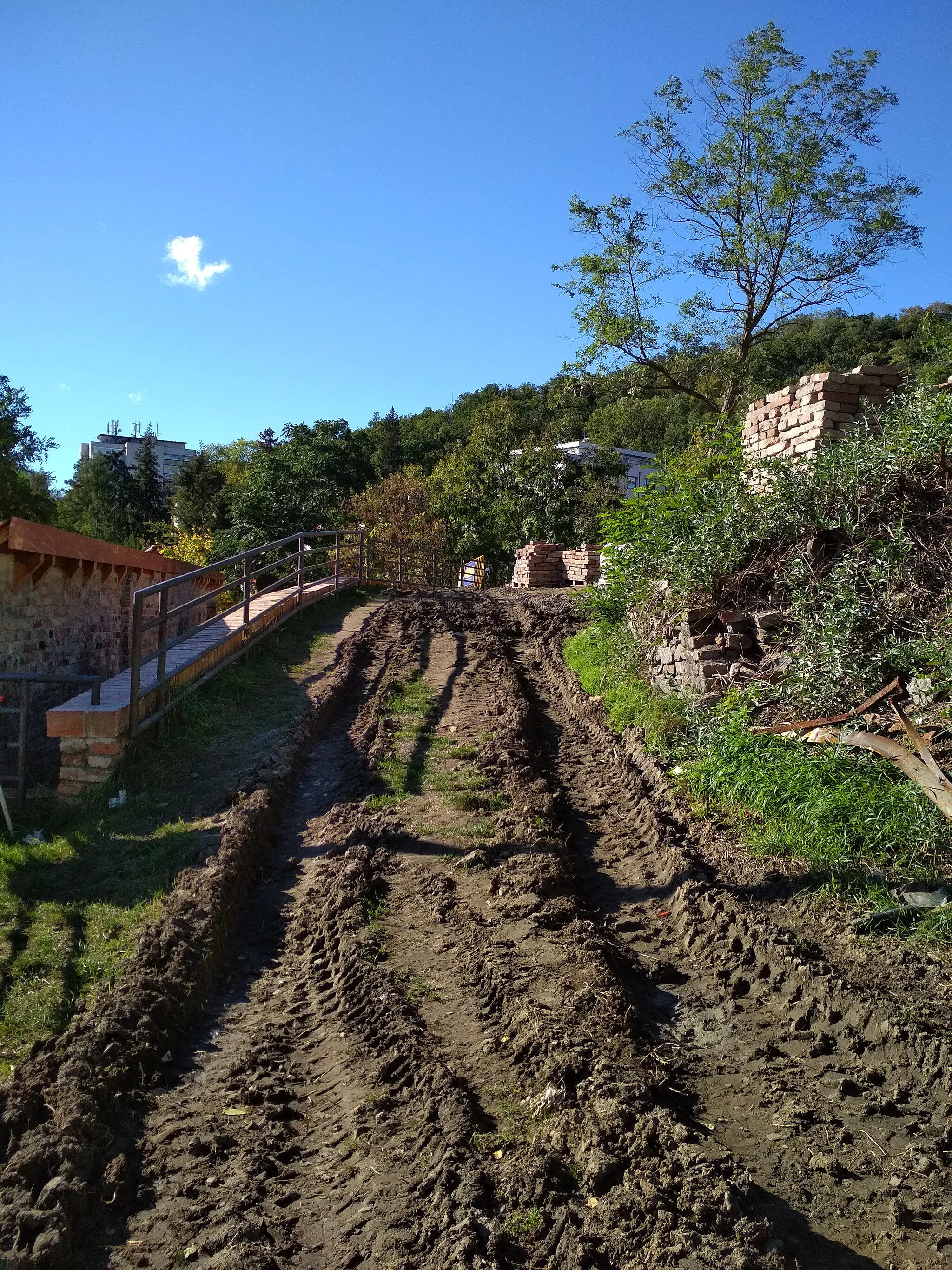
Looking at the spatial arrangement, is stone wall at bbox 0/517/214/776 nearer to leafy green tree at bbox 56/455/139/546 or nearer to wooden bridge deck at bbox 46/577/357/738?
wooden bridge deck at bbox 46/577/357/738

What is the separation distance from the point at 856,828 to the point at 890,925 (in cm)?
72

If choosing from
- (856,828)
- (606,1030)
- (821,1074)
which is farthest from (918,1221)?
(856,828)

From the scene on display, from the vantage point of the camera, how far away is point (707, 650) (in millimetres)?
7766

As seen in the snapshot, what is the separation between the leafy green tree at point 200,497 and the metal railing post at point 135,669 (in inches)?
1427

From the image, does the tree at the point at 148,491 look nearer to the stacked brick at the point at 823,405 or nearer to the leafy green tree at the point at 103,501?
the leafy green tree at the point at 103,501

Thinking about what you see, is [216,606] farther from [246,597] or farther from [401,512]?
[401,512]

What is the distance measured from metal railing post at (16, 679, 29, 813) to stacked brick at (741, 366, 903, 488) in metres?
6.64

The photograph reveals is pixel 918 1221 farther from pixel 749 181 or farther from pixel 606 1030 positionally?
pixel 749 181

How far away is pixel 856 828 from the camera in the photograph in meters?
5.00

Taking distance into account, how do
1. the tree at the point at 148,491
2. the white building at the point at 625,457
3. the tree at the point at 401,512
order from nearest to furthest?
1. the white building at the point at 625,457
2. the tree at the point at 401,512
3. the tree at the point at 148,491

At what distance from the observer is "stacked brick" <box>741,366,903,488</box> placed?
8.52 metres

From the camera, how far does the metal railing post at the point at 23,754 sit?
670 centimetres

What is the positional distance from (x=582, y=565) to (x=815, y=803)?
16.7 meters

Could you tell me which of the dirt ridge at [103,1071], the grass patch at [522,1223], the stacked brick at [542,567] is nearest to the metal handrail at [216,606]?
the dirt ridge at [103,1071]
